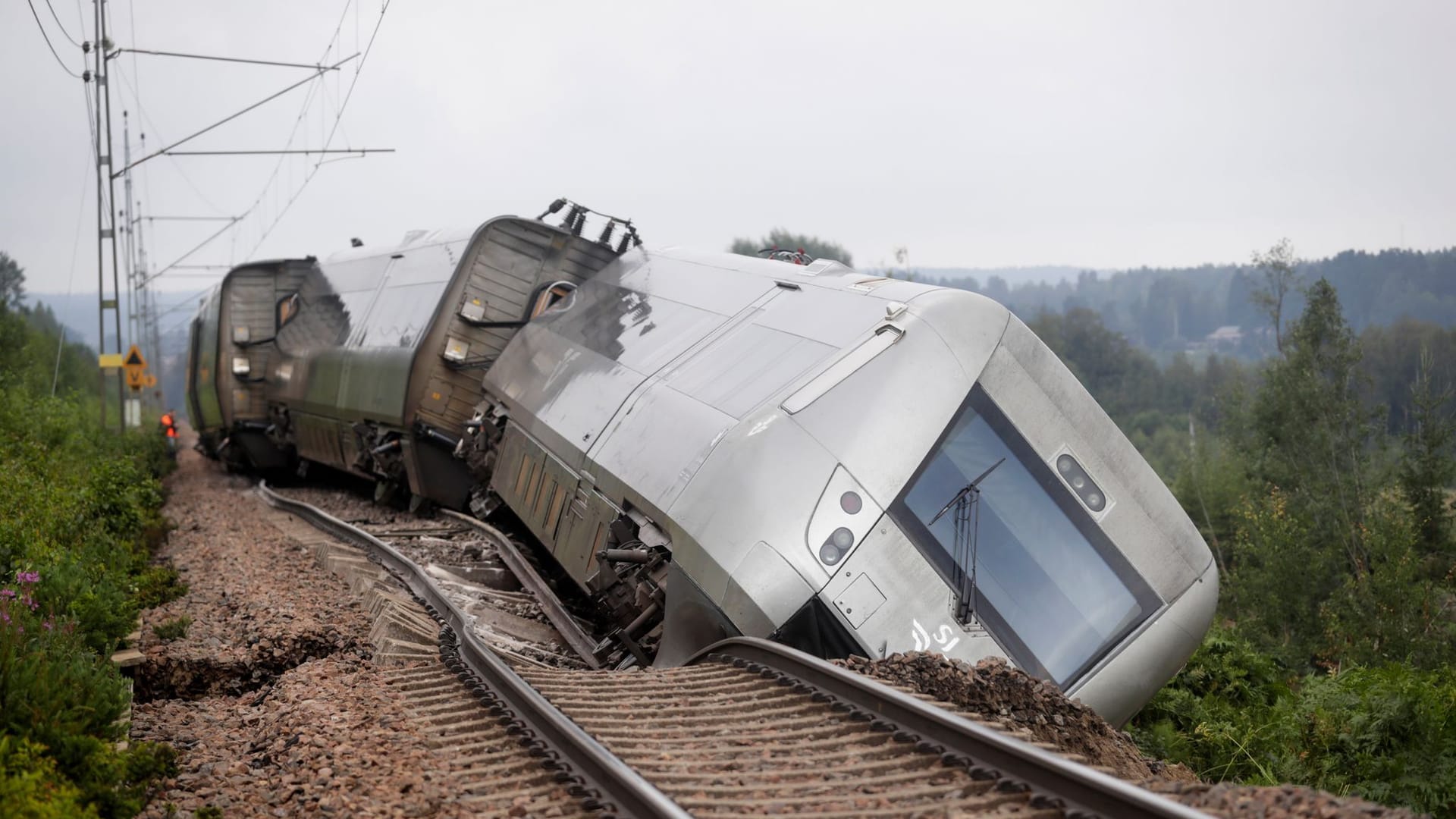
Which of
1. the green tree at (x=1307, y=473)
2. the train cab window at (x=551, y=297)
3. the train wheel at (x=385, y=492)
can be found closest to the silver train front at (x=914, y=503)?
the train cab window at (x=551, y=297)

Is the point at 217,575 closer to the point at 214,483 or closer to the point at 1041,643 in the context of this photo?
the point at 1041,643

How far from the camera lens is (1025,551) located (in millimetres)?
7633

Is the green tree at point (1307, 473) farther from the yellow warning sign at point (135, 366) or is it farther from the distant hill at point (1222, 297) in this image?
the yellow warning sign at point (135, 366)

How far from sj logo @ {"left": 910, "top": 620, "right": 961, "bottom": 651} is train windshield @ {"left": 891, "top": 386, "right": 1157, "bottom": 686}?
0.93ft

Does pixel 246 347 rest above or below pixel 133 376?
above

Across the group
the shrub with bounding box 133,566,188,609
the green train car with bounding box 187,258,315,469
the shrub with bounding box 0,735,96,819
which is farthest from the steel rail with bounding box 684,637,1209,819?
the green train car with bounding box 187,258,315,469

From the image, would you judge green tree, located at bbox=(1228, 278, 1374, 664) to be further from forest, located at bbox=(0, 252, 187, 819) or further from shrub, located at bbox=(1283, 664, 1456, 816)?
forest, located at bbox=(0, 252, 187, 819)

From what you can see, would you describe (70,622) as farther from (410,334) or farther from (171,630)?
(410,334)

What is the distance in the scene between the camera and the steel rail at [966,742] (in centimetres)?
400

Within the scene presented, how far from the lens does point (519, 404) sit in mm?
13258

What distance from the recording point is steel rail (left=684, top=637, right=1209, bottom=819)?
400 cm

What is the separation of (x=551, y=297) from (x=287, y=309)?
1100cm

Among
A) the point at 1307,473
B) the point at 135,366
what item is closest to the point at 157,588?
the point at 135,366

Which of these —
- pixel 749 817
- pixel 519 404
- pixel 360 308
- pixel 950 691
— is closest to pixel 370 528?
pixel 519 404
